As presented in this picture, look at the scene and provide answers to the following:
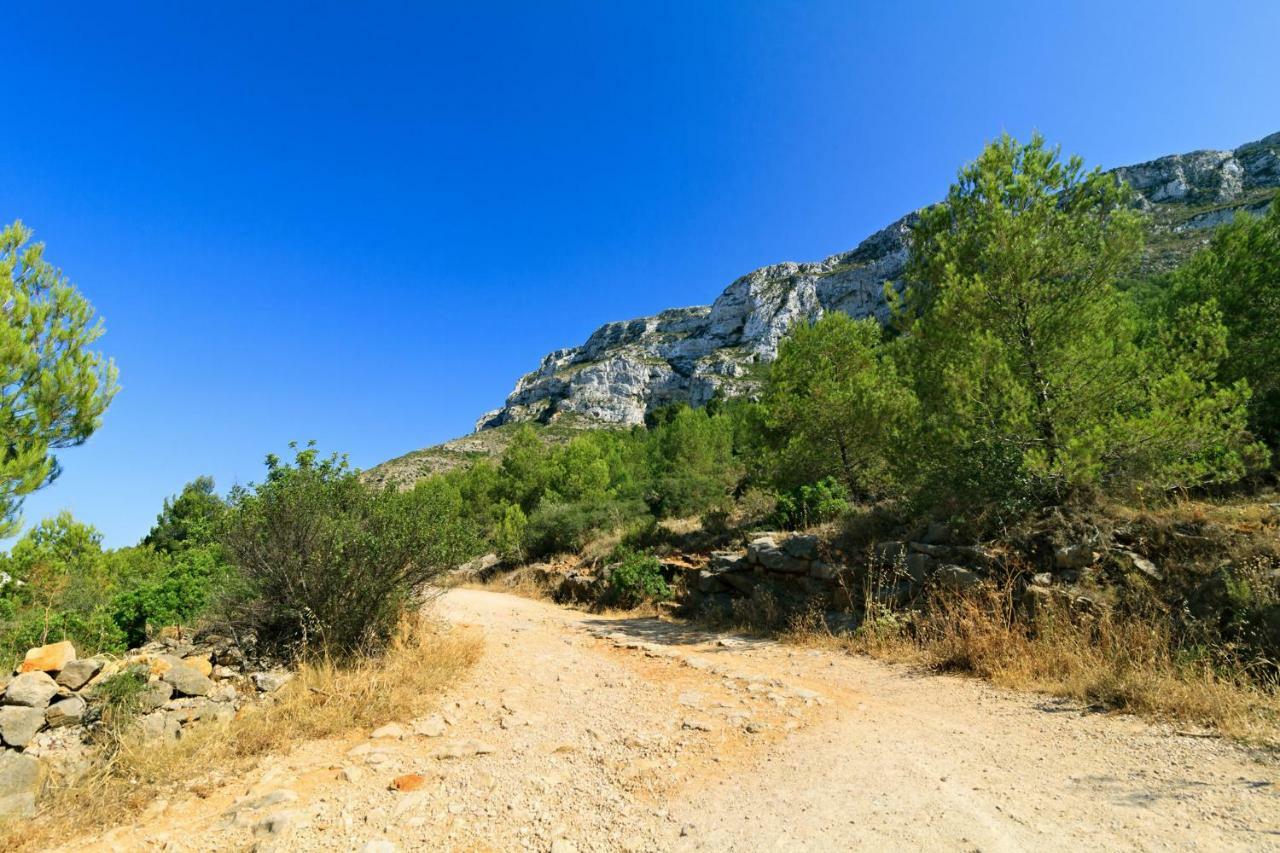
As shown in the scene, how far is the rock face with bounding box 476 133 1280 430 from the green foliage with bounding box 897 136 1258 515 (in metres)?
56.1

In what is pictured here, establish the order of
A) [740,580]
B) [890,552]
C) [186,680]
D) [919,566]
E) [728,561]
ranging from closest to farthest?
[186,680]
[919,566]
[890,552]
[740,580]
[728,561]

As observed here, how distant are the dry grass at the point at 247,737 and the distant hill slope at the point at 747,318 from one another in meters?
58.7

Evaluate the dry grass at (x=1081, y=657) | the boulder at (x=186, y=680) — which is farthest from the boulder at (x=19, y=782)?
the dry grass at (x=1081, y=657)

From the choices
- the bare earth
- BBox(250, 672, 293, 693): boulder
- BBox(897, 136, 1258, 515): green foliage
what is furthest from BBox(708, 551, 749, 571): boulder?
BBox(250, 672, 293, 693): boulder

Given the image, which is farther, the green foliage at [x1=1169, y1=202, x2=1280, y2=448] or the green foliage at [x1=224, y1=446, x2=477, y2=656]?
the green foliage at [x1=1169, y1=202, x2=1280, y2=448]

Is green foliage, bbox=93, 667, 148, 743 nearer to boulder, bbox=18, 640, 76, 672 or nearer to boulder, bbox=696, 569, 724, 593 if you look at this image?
boulder, bbox=18, 640, 76, 672

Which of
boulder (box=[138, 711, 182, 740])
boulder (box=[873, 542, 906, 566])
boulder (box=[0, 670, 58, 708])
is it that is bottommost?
boulder (box=[873, 542, 906, 566])

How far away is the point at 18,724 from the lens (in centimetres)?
383

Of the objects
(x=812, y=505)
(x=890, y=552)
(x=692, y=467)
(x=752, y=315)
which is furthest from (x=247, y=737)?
(x=752, y=315)

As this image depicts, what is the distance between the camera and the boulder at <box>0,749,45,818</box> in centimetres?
333

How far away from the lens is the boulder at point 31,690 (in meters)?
3.98

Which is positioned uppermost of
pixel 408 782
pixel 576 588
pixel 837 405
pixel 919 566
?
pixel 837 405

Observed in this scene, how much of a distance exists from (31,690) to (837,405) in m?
13.6

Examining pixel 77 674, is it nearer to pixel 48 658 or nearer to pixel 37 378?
pixel 48 658
